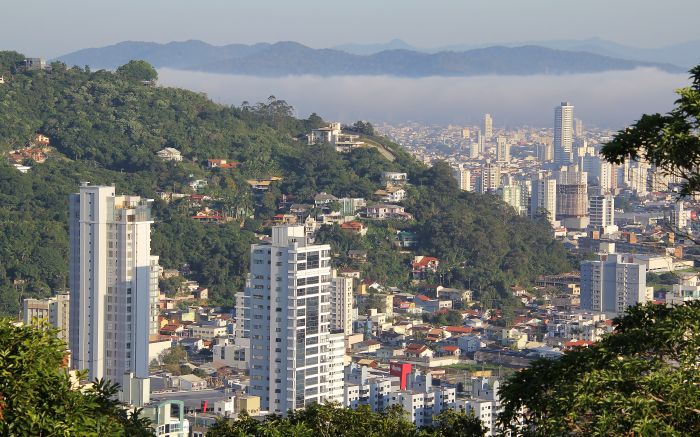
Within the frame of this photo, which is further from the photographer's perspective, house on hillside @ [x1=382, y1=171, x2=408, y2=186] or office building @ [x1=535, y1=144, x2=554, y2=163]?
office building @ [x1=535, y1=144, x2=554, y2=163]

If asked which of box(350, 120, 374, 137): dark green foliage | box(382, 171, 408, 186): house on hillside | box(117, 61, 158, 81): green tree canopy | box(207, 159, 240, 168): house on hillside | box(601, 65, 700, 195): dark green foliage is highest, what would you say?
box(117, 61, 158, 81): green tree canopy

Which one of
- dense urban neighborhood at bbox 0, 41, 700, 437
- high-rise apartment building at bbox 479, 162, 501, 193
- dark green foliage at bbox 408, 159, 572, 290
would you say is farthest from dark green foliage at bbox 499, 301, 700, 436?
high-rise apartment building at bbox 479, 162, 501, 193

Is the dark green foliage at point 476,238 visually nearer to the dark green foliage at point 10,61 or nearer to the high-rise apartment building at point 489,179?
the dark green foliage at point 10,61

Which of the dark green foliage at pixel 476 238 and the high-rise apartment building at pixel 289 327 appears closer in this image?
the high-rise apartment building at pixel 289 327

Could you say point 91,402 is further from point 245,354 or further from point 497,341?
point 497,341

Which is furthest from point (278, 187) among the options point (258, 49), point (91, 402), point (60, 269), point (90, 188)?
point (258, 49)

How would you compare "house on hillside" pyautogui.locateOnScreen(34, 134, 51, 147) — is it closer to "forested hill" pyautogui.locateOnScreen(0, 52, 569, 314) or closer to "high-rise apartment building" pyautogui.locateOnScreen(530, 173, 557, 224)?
"forested hill" pyautogui.locateOnScreen(0, 52, 569, 314)

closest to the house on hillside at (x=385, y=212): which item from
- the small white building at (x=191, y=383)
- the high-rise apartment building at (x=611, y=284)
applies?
the high-rise apartment building at (x=611, y=284)
